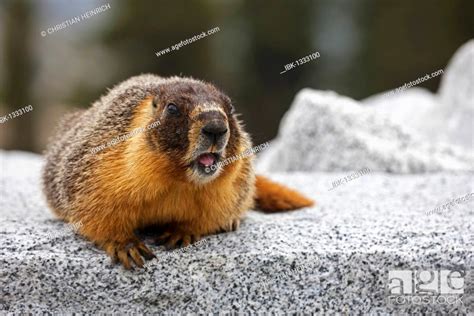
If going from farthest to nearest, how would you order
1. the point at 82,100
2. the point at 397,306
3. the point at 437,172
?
1. the point at 82,100
2. the point at 437,172
3. the point at 397,306

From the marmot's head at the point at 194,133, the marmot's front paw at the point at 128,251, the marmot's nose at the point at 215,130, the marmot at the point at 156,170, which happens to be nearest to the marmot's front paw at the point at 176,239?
the marmot at the point at 156,170

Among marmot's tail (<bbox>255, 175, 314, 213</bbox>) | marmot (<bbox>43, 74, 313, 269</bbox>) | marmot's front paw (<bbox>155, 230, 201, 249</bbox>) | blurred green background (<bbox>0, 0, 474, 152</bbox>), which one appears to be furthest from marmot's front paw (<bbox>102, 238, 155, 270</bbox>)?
blurred green background (<bbox>0, 0, 474, 152</bbox>)

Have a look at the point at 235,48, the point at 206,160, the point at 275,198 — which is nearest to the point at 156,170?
the point at 206,160

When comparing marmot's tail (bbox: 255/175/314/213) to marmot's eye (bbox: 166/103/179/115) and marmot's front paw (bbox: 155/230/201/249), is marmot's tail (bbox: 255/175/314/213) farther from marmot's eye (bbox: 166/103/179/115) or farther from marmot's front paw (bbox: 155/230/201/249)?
marmot's eye (bbox: 166/103/179/115)

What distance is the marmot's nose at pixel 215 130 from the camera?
8.76 ft

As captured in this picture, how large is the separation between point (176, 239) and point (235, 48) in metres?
7.94

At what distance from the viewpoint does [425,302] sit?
9.48 ft

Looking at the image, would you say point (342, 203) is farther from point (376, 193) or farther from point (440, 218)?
point (440, 218)

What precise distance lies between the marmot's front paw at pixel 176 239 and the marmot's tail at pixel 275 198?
1.07 metres

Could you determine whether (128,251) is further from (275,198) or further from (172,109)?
(275,198)

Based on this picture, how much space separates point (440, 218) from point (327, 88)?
731 centimetres

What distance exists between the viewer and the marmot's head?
2705mm

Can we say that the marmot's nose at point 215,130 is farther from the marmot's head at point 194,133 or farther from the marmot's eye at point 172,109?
the marmot's eye at point 172,109

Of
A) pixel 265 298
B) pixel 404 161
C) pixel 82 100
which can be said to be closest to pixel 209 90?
pixel 265 298
